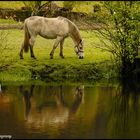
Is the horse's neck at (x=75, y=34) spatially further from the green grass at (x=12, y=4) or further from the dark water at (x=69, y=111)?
the green grass at (x=12, y=4)

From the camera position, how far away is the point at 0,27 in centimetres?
3966

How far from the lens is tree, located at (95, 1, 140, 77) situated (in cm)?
2602

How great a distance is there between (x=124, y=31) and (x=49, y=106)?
26.7ft

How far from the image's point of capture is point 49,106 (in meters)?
20.4

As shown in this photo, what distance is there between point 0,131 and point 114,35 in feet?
40.2

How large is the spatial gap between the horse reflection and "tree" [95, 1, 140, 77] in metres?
4.01

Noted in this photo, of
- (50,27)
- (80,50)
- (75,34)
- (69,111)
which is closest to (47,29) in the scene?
(50,27)

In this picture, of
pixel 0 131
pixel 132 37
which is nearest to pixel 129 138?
pixel 0 131

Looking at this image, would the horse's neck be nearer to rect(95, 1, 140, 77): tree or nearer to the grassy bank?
the grassy bank

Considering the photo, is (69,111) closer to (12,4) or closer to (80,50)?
(80,50)

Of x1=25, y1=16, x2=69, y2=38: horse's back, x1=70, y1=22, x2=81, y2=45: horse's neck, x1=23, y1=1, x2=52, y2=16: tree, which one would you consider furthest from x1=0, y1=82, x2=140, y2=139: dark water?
x1=23, y1=1, x2=52, y2=16: tree

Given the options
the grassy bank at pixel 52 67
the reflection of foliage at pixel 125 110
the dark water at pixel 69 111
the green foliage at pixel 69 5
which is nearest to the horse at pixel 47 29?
the grassy bank at pixel 52 67

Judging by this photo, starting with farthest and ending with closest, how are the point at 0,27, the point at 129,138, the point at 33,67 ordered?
1. the point at 0,27
2. the point at 33,67
3. the point at 129,138

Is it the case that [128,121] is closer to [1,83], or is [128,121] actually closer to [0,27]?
[1,83]
